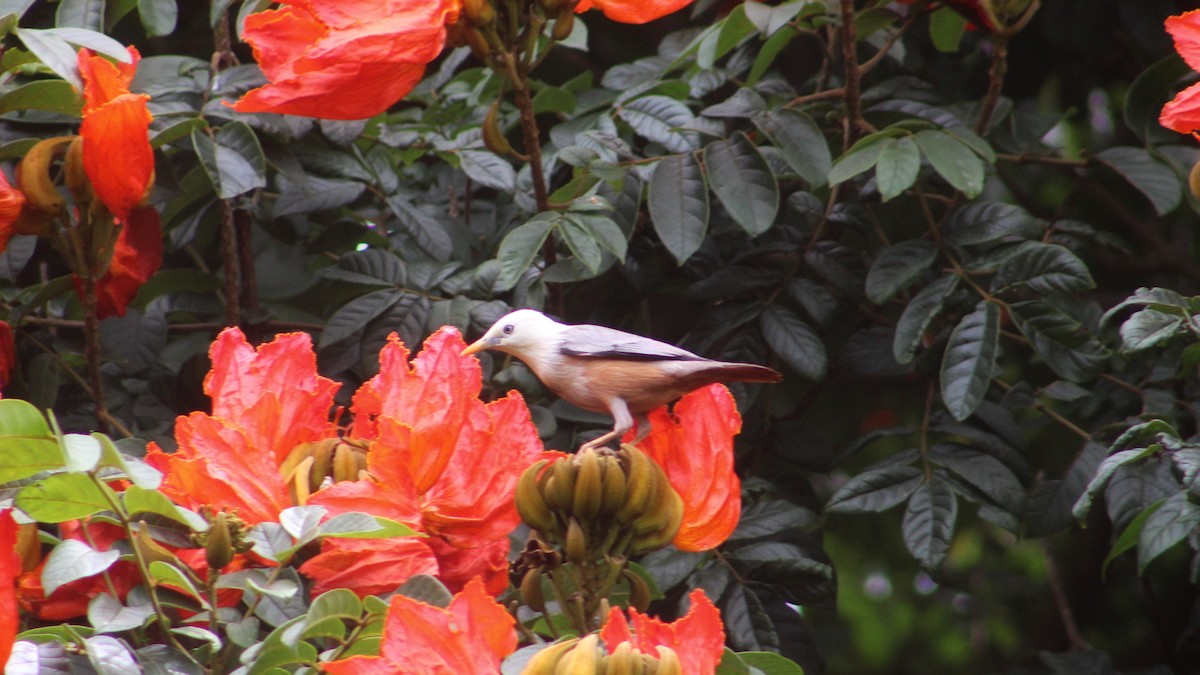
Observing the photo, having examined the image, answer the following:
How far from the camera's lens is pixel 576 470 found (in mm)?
1104

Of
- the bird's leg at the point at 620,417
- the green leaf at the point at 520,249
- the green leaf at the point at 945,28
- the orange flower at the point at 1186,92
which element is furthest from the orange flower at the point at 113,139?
the green leaf at the point at 945,28

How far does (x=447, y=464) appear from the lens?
1207 millimetres

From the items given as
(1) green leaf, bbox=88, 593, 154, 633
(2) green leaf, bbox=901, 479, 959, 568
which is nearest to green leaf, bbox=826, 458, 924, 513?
(2) green leaf, bbox=901, 479, 959, 568

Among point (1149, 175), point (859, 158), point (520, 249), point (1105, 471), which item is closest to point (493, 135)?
point (520, 249)

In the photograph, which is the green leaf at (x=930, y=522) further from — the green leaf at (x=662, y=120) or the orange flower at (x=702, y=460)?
the orange flower at (x=702, y=460)

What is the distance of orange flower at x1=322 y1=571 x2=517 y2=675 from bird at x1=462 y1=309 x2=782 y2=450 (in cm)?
23

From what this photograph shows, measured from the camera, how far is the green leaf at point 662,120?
6.51ft

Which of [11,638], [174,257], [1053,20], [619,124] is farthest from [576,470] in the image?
[1053,20]

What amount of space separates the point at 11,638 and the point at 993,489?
1380 millimetres

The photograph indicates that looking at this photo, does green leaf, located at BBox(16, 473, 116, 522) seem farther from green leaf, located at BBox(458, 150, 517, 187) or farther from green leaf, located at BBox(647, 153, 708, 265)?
green leaf, located at BBox(458, 150, 517, 187)

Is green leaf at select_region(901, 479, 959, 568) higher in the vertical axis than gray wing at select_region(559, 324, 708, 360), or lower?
lower

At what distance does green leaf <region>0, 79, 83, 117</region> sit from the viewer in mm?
1696

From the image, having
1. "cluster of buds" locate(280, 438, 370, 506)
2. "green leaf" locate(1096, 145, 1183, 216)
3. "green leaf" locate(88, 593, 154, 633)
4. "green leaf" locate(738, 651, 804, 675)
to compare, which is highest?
"green leaf" locate(88, 593, 154, 633)

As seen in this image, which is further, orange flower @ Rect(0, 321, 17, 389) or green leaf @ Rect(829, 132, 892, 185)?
green leaf @ Rect(829, 132, 892, 185)
